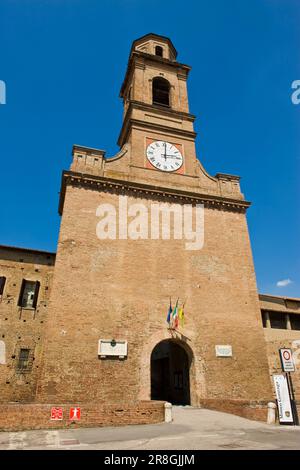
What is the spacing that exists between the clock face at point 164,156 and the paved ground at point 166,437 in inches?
498

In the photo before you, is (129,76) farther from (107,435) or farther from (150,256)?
(107,435)

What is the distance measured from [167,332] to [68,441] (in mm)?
7317

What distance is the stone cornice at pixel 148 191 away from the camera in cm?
1514

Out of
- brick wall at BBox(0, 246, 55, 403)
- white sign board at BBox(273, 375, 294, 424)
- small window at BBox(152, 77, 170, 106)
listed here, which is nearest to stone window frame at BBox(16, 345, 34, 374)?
brick wall at BBox(0, 246, 55, 403)

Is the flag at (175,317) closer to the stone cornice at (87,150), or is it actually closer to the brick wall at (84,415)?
the brick wall at (84,415)

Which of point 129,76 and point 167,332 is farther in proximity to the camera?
point 129,76

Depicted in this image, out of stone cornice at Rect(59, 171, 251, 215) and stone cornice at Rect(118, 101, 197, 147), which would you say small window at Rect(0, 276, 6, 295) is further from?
stone cornice at Rect(118, 101, 197, 147)

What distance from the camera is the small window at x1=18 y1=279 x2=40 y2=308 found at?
1532 cm

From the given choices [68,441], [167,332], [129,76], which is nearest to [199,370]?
[167,332]

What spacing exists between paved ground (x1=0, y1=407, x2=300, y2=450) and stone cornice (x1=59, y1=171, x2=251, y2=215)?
1046cm

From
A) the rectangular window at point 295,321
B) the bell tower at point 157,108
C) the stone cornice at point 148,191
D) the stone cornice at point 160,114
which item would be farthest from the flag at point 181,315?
the stone cornice at point 160,114

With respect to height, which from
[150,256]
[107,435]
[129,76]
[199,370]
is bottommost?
[107,435]

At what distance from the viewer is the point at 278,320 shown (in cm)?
1764
